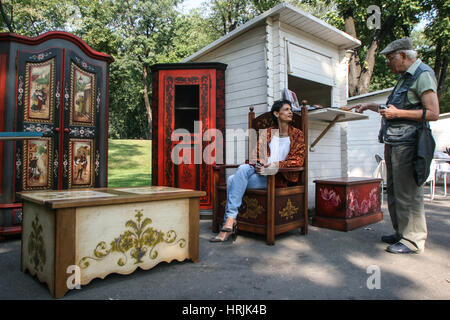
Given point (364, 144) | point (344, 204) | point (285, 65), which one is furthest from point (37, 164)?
point (364, 144)

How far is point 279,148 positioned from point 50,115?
117 inches

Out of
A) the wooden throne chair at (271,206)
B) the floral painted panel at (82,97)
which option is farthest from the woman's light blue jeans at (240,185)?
the floral painted panel at (82,97)

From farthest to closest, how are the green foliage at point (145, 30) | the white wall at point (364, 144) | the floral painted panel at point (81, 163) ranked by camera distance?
the green foliage at point (145, 30) → the white wall at point (364, 144) → the floral painted panel at point (81, 163)

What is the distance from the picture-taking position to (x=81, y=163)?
4.24 meters

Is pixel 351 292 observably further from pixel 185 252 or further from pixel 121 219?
pixel 121 219

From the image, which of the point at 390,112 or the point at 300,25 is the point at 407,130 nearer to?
the point at 390,112

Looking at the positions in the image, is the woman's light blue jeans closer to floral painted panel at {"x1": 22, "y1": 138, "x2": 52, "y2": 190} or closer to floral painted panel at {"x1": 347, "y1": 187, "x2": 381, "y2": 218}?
floral painted panel at {"x1": 347, "y1": 187, "x2": 381, "y2": 218}

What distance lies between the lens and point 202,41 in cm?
2434

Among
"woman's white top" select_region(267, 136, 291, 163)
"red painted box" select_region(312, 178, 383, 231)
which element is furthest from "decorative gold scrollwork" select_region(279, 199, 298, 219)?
"red painted box" select_region(312, 178, 383, 231)

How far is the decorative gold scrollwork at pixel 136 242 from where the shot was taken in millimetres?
2254

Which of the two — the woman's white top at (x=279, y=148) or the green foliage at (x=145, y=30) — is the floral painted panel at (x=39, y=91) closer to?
the woman's white top at (x=279, y=148)

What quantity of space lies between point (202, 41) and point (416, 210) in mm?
23758

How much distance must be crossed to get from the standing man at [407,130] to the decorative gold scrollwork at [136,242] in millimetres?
2290

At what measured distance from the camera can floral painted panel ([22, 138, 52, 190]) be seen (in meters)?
3.78
